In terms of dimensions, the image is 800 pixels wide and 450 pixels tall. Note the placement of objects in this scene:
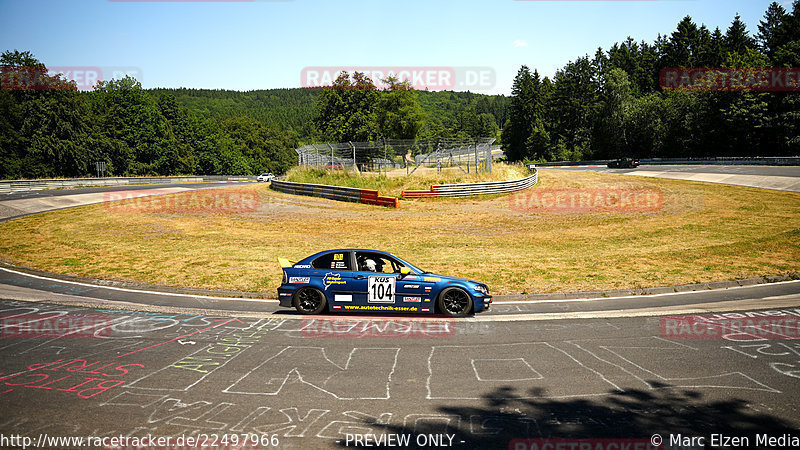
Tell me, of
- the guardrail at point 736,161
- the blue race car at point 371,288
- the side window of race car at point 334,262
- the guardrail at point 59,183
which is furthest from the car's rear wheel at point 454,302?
the guardrail at point 736,161

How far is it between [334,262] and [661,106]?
258ft

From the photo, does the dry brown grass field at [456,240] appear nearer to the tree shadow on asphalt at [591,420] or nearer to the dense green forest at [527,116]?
the tree shadow on asphalt at [591,420]

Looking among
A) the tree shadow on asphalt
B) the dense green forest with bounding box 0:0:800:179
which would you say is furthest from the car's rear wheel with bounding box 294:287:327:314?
the dense green forest with bounding box 0:0:800:179

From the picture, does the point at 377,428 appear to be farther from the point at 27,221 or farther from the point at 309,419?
the point at 27,221

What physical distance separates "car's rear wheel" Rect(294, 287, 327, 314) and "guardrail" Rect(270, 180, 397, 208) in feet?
60.5

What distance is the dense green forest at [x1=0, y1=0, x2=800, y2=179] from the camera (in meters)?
62.0

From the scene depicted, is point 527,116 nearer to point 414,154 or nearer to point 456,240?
point 414,154

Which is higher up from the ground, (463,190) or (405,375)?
(463,190)

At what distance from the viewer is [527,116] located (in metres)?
114

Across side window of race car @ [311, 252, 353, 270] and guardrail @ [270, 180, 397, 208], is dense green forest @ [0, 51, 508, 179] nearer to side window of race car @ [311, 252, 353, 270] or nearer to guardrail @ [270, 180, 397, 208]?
guardrail @ [270, 180, 397, 208]

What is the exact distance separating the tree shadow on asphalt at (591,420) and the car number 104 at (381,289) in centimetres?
416

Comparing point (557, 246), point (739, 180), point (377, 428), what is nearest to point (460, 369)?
point (377, 428)

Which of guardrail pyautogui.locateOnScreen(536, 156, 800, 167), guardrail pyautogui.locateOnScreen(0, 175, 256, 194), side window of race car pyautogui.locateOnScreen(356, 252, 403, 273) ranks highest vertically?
guardrail pyautogui.locateOnScreen(536, 156, 800, 167)

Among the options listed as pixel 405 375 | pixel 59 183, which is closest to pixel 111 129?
pixel 59 183
